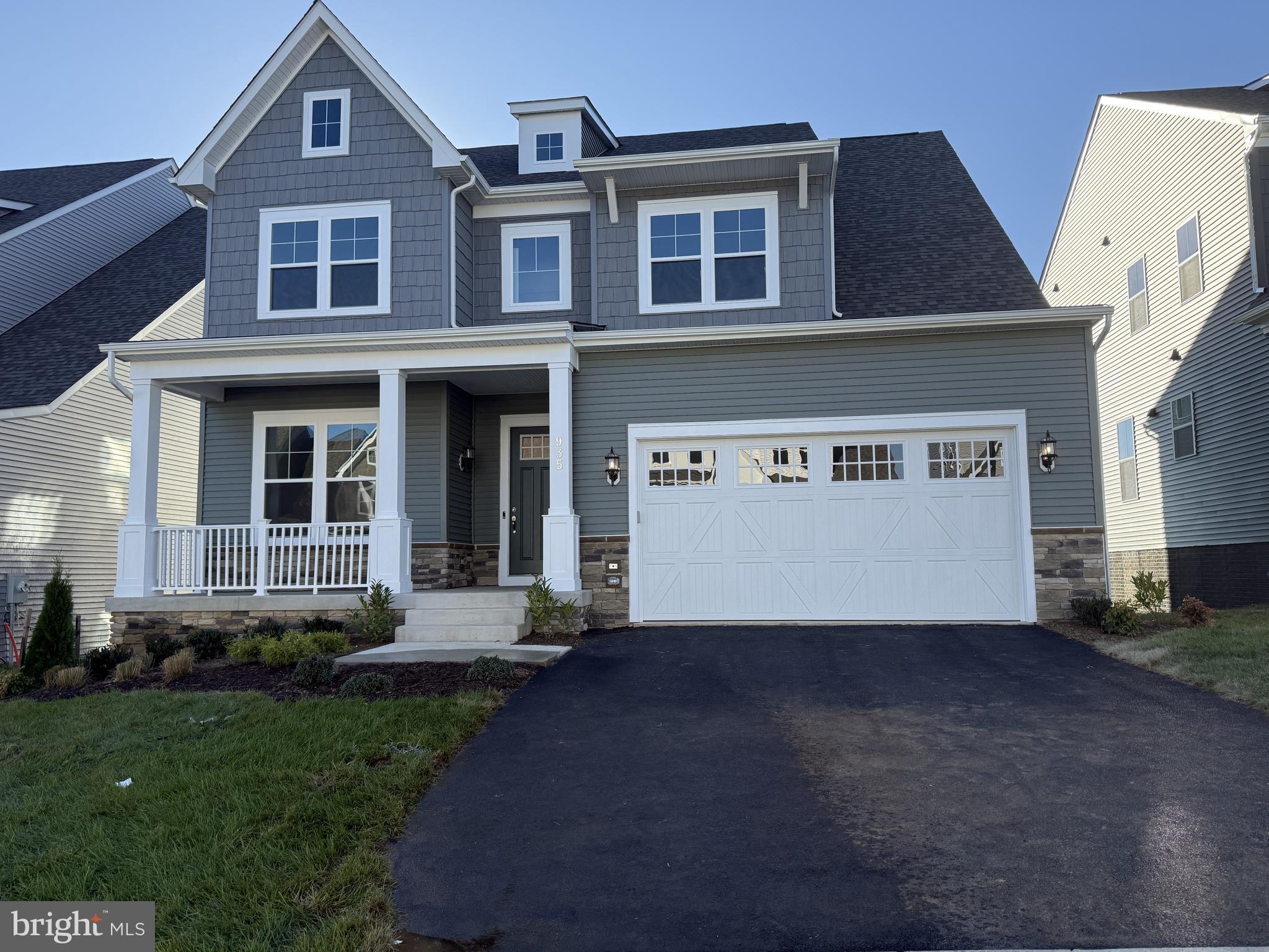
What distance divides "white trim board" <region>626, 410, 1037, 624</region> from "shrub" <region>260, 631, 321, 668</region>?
379cm

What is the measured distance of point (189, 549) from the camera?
37.2ft

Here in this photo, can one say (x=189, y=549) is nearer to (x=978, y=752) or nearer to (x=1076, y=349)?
(x=978, y=752)

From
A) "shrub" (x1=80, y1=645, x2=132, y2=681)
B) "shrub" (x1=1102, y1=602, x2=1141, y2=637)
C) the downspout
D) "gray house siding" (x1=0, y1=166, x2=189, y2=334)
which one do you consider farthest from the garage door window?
"gray house siding" (x1=0, y1=166, x2=189, y2=334)

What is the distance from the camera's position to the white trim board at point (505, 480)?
12.6 metres

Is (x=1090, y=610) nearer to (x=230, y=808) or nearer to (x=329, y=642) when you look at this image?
(x=329, y=642)

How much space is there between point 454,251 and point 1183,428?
38.2 ft

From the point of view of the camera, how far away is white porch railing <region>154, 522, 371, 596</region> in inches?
433

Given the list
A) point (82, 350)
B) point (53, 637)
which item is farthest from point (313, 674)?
point (82, 350)

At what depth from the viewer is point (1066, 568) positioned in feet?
34.1

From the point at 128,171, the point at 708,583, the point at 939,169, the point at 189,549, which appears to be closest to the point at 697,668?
the point at 708,583

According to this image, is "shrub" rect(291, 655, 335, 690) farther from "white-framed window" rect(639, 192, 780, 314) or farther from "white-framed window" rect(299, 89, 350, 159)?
"white-framed window" rect(299, 89, 350, 159)

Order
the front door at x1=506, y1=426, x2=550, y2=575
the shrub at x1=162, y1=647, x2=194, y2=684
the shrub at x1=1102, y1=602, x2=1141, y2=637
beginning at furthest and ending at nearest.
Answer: the front door at x1=506, y1=426, x2=550, y2=575 → the shrub at x1=1102, y1=602, x2=1141, y2=637 → the shrub at x1=162, y1=647, x2=194, y2=684

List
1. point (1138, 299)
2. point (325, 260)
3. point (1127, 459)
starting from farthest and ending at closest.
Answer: point (1127, 459) < point (1138, 299) < point (325, 260)

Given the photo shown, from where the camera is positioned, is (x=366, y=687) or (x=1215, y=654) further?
(x=1215, y=654)
